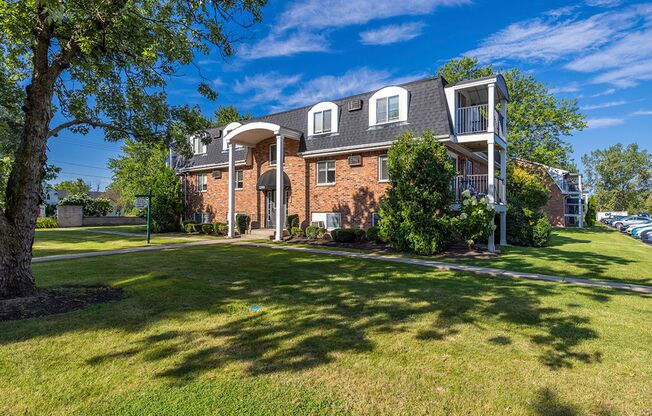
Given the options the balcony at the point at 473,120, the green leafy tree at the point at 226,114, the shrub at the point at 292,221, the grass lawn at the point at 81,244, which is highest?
the green leafy tree at the point at 226,114

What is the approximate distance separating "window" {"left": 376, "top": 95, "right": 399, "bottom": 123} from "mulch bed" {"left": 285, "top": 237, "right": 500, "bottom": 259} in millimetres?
6394

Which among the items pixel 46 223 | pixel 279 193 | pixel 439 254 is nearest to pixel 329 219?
pixel 279 193

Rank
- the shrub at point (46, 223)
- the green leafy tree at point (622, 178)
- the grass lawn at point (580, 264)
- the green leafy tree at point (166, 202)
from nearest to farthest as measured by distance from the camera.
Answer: the grass lawn at point (580, 264) < the green leafy tree at point (166, 202) < the shrub at point (46, 223) < the green leafy tree at point (622, 178)

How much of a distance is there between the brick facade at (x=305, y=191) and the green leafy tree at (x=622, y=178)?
85.2 meters

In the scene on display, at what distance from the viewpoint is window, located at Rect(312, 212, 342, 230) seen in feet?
60.4

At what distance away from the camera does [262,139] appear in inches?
849

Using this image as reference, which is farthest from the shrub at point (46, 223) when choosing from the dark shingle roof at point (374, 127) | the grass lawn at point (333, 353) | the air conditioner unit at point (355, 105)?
the air conditioner unit at point (355, 105)

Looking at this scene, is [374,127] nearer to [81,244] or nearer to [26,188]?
[26,188]

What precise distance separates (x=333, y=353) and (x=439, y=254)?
1006cm

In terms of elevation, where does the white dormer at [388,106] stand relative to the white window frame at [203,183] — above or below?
above

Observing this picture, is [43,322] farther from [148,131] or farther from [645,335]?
[645,335]

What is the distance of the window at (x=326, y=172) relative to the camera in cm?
1884

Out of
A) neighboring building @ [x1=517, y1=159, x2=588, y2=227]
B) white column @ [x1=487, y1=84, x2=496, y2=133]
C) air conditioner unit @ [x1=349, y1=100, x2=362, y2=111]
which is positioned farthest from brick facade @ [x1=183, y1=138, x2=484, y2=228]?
neighboring building @ [x1=517, y1=159, x2=588, y2=227]

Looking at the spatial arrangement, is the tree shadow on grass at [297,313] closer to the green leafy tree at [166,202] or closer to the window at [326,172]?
the window at [326,172]
